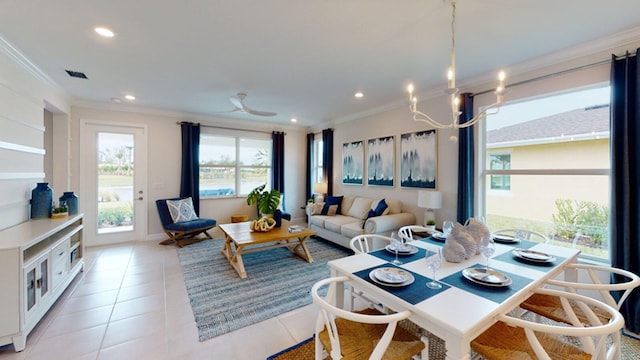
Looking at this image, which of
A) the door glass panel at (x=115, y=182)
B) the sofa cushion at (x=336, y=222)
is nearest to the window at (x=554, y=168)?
the sofa cushion at (x=336, y=222)

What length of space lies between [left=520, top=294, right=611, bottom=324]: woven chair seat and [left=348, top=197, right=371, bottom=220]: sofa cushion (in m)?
2.81

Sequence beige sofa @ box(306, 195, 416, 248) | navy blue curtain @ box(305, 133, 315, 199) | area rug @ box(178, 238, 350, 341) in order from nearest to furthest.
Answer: area rug @ box(178, 238, 350, 341), beige sofa @ box(306, 195, 416, 248), navy blue curtain @ box(305, 133, 315, 199)

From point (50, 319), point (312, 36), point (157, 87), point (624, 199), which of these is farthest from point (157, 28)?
point (624, 199)

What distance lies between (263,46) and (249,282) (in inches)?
105

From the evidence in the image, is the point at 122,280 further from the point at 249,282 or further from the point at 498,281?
the point at 498,281

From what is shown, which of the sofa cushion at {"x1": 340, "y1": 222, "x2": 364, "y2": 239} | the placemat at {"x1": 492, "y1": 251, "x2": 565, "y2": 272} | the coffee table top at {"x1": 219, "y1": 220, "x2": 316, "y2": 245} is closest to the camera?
the placemat at {"x1": 492, "y1": 251, "x2": 565, "y2": 272}

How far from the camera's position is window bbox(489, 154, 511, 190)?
3222 millimetres

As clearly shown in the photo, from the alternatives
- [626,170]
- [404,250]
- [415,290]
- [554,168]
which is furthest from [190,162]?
[626,170]

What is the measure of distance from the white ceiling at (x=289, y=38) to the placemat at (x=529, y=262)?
189cm

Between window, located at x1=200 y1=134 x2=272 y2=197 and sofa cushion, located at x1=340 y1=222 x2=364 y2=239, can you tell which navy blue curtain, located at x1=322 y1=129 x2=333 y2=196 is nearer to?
window, located at x1=200 y1=134 x2=272 y2=197

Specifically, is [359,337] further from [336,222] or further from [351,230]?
[336,222]

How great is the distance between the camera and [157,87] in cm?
374

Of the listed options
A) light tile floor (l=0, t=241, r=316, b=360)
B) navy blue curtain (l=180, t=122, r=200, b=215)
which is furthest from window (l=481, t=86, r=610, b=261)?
navy blue curtain (l=180, t=122, r=200, b=215)

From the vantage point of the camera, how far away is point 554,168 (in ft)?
9.30
